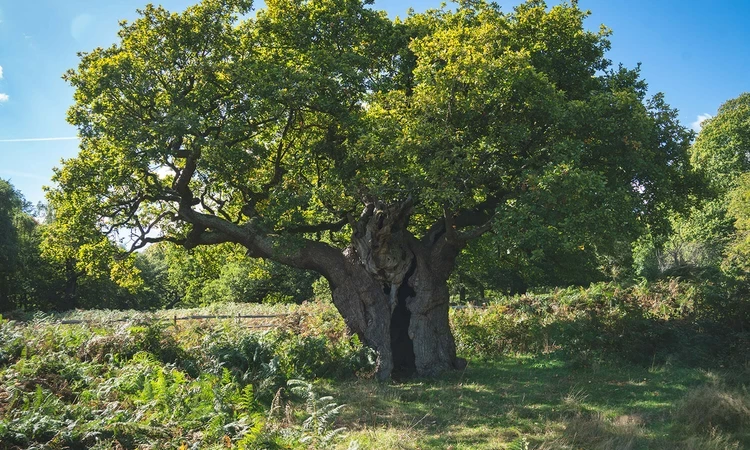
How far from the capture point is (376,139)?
12047mm

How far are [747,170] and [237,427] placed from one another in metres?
44.6

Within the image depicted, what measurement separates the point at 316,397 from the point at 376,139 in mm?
5902

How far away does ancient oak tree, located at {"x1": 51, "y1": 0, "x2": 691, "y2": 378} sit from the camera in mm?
11320

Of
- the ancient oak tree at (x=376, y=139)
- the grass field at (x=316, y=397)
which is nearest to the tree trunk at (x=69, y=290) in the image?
the ancient oak tree at (x=376, y=139)

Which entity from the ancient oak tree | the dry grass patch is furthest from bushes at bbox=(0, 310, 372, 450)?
the dry grass patch

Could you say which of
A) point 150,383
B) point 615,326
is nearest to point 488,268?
point 615,326

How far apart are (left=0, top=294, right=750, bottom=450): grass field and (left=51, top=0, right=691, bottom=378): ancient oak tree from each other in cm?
232

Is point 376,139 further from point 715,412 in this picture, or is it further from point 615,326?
point 615,326

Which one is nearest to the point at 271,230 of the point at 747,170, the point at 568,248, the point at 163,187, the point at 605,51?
the point at 163,187

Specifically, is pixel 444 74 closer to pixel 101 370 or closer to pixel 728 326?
pixel 101 370

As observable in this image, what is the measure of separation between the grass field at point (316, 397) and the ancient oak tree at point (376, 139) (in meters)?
2.32

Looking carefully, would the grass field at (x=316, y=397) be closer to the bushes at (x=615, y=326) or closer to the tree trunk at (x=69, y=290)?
the bushes at (x=615, y=326)

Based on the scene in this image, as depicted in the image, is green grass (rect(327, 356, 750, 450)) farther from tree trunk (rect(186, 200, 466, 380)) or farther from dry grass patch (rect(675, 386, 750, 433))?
tree trunk (rect(186, 200, 466, 380))

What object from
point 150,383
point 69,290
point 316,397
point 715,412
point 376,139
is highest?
point 376,139
